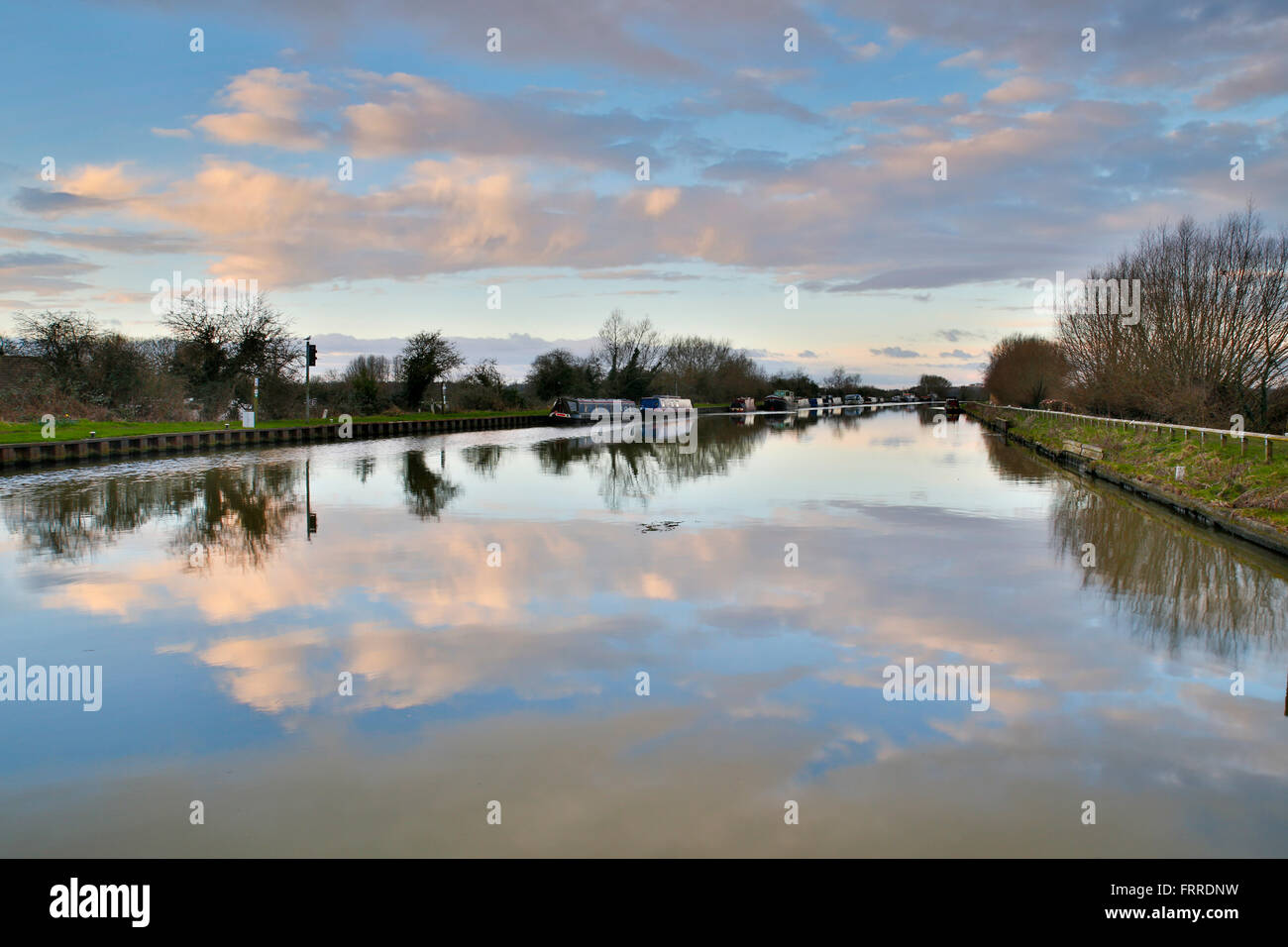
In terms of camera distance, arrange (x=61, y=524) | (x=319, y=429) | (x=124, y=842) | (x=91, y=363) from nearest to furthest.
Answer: (x=124, y=842) < (x=61, y=524) < (x=91, y=363) < (x=319, y=429)

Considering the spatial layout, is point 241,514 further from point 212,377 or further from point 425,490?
Answer: point 212,377

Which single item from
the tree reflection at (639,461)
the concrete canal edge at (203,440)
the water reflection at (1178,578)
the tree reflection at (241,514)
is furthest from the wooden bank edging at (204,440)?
the water reflection at (1178,578)

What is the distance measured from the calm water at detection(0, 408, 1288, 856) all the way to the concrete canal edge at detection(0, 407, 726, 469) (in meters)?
14.0

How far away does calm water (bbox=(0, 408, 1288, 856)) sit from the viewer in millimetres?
4570

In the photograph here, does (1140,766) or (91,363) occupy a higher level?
(91,363)

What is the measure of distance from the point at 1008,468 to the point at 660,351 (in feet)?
219

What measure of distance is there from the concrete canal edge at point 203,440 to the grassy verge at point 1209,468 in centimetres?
2696

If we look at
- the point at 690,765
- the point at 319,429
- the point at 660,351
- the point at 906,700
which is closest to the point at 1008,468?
the point at 906,700

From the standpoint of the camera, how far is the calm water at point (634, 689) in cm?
457

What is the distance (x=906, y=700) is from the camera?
6297 millimetres

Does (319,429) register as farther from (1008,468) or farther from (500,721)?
(500,721)

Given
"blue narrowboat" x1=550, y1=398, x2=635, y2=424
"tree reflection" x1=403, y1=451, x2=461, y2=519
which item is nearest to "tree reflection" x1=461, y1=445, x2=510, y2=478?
"tree reflection" x1=403, y1=451, x2=461, y2=519
